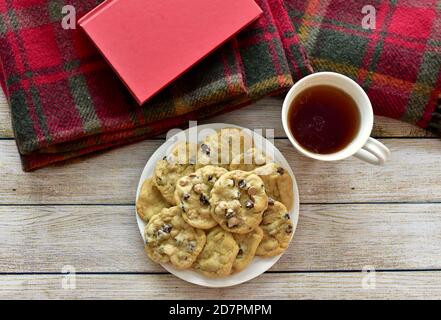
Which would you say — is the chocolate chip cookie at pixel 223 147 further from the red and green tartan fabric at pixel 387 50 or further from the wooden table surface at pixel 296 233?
the red and green tartan fabric at pixel 387 50

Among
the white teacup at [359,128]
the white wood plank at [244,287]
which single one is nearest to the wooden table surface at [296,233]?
the white wood plank at [244,287]

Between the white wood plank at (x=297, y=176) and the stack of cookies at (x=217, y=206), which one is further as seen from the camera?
the white wood plank at (x=297, y=176)

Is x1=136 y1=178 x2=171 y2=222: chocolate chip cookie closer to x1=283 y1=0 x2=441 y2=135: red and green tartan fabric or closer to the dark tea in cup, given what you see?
the dark tea in cup

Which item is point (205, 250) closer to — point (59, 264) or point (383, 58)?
point (59, 264)

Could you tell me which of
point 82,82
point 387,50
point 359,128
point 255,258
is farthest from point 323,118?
point 82,82

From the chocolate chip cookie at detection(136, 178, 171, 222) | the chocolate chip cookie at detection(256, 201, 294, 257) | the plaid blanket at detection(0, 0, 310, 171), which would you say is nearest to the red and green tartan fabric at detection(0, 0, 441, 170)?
the plaid blanket at detection(0, 0, 310, 171)

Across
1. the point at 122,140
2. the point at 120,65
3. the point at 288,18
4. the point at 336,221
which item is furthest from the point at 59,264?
the point at 288,18
